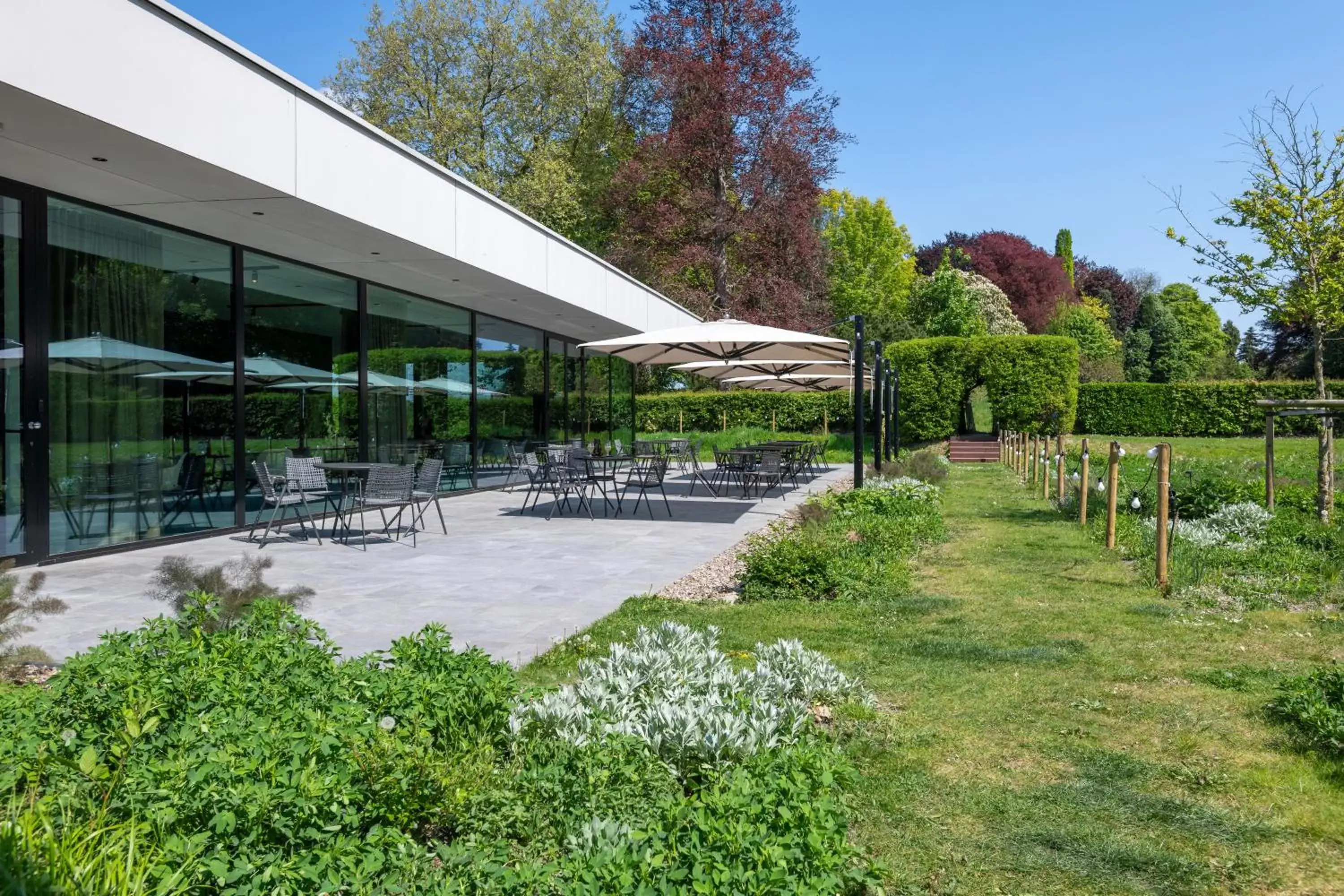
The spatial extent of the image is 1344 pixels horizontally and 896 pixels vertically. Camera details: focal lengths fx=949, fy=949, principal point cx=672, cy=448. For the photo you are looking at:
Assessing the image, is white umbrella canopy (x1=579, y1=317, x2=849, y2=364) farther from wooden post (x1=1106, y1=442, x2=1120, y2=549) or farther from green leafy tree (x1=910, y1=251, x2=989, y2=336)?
green leafy tree (x1=910, y1=251, x2=989, y2=336)

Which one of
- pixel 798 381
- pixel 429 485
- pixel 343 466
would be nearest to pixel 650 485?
pixel 429 485

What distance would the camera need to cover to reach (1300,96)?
1625 cm

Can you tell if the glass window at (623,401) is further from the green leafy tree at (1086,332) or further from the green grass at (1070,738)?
the green leafy tree at (1086,332)

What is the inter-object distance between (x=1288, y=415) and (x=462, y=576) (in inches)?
374

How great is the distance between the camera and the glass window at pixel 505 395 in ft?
52.3

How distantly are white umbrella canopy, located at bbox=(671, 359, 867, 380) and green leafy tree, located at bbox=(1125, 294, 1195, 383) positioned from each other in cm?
3059

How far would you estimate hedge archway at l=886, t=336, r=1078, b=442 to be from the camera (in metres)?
25.5

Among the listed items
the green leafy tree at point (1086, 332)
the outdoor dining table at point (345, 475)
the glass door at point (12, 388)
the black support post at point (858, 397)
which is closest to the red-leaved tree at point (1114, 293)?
the green leafy tree at point (1086, 332)

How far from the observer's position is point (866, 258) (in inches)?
1852

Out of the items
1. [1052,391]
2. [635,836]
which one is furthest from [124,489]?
[1052,391]

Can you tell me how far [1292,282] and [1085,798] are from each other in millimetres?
16891

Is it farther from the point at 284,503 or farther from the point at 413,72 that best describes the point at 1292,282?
the point at 413,72

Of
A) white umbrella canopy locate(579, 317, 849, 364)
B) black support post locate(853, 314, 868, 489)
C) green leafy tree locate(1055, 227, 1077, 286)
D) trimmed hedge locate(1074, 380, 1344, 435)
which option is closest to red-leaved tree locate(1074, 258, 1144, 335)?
green leafy tree locate(1055, 227, 1077, 286)

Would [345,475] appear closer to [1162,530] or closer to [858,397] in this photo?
[858,397]
